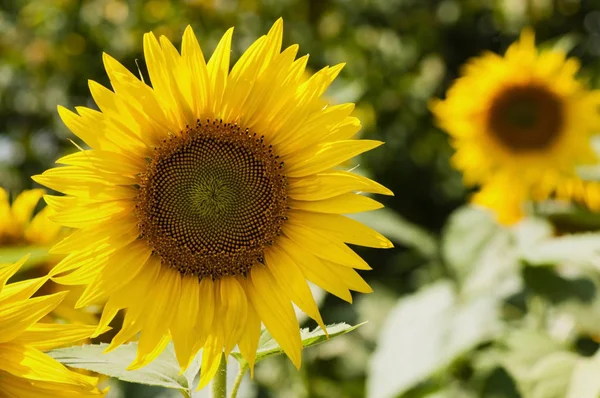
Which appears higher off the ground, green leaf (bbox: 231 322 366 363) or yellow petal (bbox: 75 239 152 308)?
yellow petal (bbox: 75 239 152 308)

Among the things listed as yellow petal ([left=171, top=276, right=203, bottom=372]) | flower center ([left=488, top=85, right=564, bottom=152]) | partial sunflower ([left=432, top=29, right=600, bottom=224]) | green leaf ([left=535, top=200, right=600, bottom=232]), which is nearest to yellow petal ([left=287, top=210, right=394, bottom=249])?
yellow petal ([left=171, top=276, right=203, bottom=372])

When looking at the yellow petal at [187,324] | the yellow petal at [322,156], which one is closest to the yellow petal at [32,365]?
the yellow petal at [187,324]

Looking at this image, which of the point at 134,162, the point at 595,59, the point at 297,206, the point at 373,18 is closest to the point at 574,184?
the point at 595,59

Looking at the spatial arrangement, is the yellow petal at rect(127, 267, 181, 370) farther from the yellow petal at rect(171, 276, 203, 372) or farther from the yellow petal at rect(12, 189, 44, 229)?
the yellow petal at rect(12, 189, 44, 229)

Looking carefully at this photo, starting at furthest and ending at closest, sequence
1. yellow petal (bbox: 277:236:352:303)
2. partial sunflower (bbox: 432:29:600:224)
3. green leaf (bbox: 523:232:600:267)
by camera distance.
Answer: partial sunflower (bbox: 432:29:600:224)
green leaf (bbox: 523:232:600:267)
yellow petal (bbox: 277:236:352:303)

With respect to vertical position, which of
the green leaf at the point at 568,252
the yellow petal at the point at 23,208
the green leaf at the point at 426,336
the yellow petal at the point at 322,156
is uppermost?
the yellow petal at the point at 322,156

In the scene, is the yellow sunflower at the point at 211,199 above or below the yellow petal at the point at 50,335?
above

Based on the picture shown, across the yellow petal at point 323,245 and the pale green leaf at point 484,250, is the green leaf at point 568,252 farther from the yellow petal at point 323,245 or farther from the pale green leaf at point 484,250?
the yellow petal at point 323,245

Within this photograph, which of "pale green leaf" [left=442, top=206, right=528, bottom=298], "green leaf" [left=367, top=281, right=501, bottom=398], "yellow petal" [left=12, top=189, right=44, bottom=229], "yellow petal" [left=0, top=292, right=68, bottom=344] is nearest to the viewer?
"yellow petal" [left=0, top=292, right=68, bottom=344]

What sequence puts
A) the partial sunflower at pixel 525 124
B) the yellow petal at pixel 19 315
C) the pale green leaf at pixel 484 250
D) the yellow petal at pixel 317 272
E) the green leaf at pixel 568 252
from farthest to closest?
the partial sunflower at pixel 525 124 < the pale green leaf at pixel 484 250 < the green leaf at pixel 568 252 < the yellow petal at pixel 317 272 < the yellow petal at pixel 19 315
